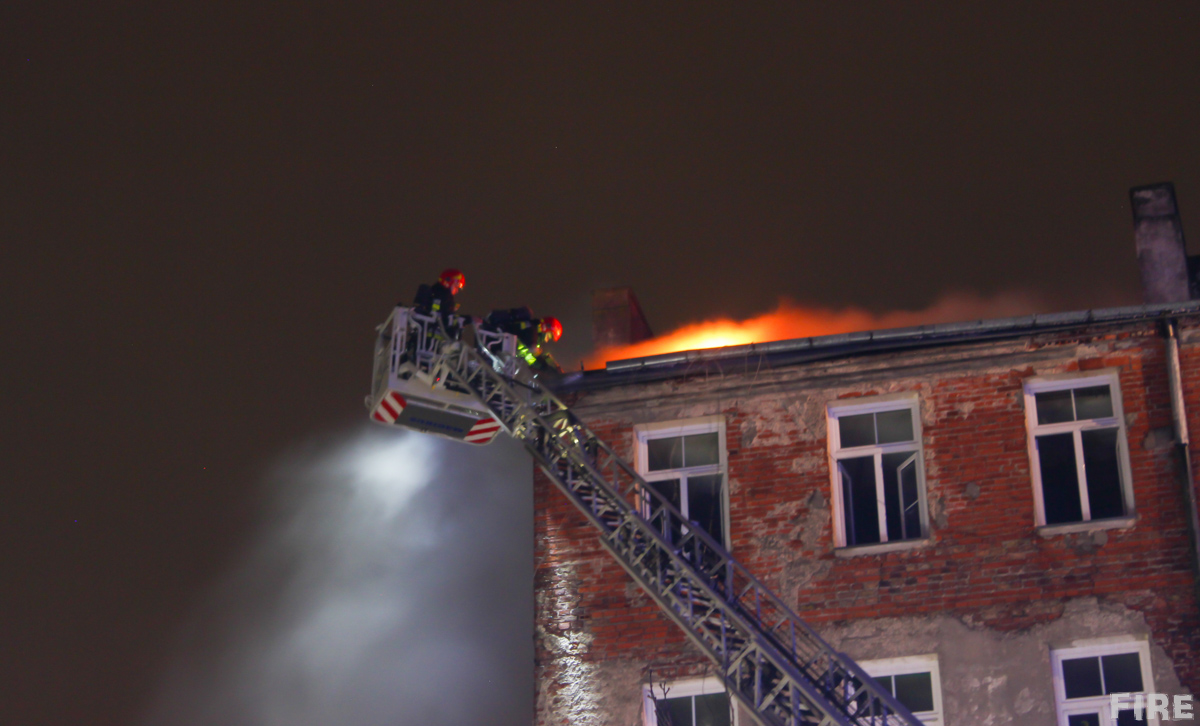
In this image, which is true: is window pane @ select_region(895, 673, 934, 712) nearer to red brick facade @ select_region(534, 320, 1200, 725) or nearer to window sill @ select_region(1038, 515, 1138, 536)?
red brick facade @ select_region(534, 320, 1200, 725)

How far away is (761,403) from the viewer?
55.5ft

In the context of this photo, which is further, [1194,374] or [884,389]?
[884,389]

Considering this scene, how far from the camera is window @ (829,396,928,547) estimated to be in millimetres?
16016

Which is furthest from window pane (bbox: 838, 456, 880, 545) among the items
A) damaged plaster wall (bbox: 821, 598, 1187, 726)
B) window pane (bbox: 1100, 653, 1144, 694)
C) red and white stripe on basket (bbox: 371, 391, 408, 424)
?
red and white stripe on basket (bbox: 371, 391, 408, 424)

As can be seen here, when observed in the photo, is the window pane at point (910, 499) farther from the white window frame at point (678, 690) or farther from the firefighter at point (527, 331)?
the firefighter at point (527, 331)

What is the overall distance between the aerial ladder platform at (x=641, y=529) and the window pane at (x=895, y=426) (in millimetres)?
2302

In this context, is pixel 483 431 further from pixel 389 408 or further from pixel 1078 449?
pixel 1078 449

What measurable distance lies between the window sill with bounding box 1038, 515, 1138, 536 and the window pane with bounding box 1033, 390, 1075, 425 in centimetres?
124

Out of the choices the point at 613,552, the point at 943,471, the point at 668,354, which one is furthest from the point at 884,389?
the point at 613,552

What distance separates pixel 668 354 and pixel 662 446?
3.54ft

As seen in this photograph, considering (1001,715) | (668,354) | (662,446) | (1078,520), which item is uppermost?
(668,354)

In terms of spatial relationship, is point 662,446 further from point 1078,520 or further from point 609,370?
point 1078,520

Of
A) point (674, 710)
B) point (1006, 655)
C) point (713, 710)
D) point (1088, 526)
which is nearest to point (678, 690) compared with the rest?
point (674, 710)

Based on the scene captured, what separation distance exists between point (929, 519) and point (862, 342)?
2180 millimetres
